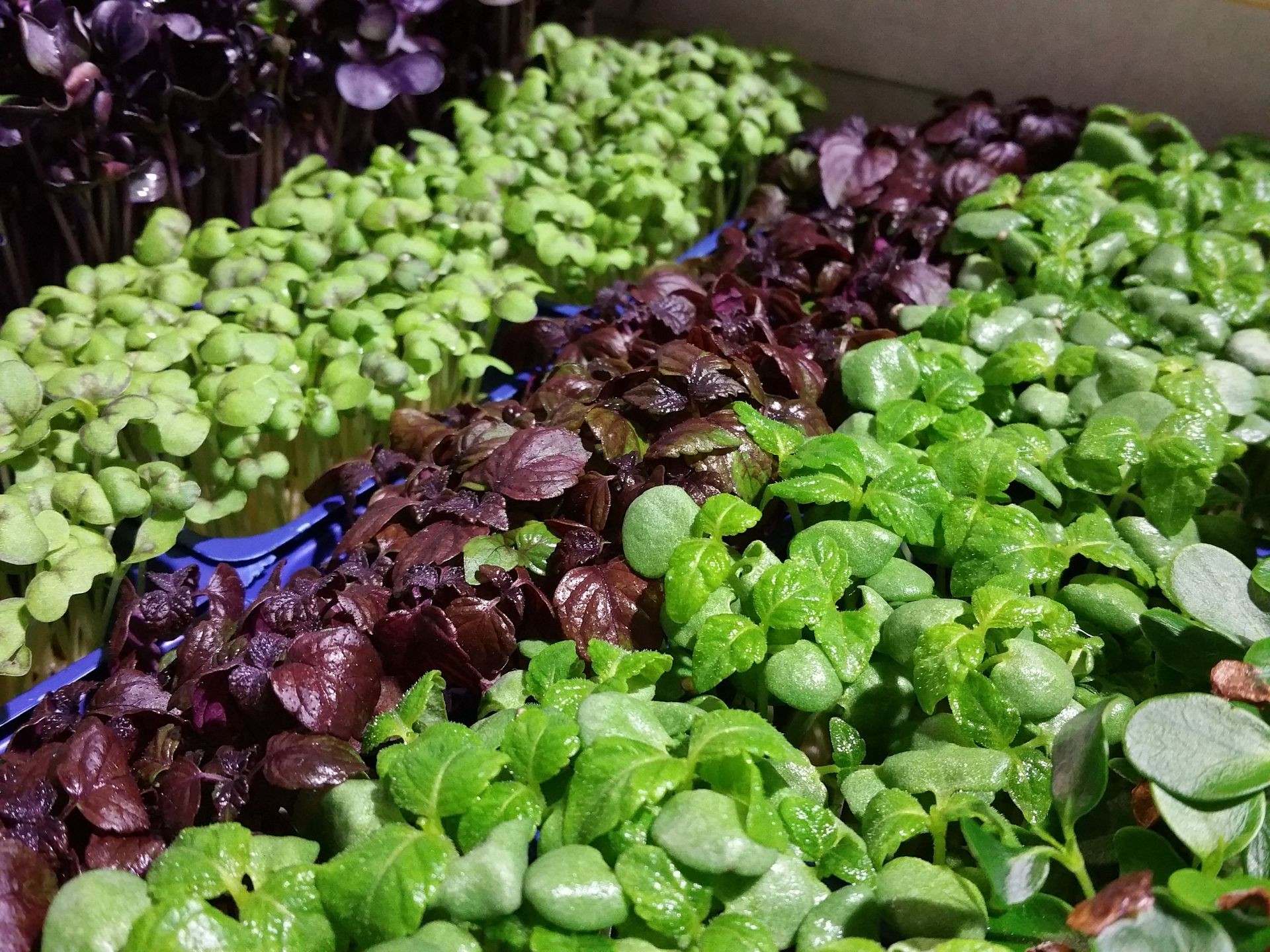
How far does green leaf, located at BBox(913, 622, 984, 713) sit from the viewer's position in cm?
77

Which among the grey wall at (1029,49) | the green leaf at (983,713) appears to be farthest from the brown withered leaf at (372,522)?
the grey wall at (1029,49)

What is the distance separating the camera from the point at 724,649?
2.60 ft

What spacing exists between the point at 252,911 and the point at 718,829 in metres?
0.32

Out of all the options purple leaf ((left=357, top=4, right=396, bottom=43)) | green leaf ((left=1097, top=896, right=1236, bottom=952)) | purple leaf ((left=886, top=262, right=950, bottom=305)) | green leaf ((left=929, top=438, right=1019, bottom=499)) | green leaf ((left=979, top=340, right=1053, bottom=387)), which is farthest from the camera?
purple leaf ((left=357, top=4, right=396, bottom=43))

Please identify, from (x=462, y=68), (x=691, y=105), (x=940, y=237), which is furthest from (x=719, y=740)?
(x=462, y=68)

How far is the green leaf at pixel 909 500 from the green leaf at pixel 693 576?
18 cm

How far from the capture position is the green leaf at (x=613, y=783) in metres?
0.66

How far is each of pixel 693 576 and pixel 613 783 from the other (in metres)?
0.24

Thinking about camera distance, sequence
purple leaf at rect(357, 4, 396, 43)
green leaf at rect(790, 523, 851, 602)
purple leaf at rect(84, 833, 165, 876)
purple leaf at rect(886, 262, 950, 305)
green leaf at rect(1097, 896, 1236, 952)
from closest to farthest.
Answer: green leaf at rect(1097, 896, 1236, 952) → purple leaf at rect(84, 833, 165, 876) → green leaf at rect(790, 523, 851, 602) → purple leaf at rect(886, 262, 950, 305) → purple leaf at rect(357, 4, 396, 43)

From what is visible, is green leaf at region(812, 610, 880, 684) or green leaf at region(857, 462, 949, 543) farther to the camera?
green leaf at region(857, 462, 949, 543)

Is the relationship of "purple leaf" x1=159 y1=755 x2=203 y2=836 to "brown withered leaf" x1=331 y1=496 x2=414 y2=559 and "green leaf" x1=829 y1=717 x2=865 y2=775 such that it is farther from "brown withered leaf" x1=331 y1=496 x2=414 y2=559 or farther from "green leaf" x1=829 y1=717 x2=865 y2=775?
"green leaf" x1=829 y1=717 x2=865 y2=775

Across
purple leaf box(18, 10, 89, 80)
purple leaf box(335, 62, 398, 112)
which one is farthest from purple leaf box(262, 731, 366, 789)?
purple leaf box(335, 62, 398, 112)

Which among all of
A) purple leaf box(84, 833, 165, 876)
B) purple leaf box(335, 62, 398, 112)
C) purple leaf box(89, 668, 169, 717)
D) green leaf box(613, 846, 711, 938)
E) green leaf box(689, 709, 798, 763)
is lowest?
purple leaf box(84, 833, 165, 876)

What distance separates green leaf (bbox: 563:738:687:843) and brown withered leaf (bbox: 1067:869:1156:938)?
0.26 metres
